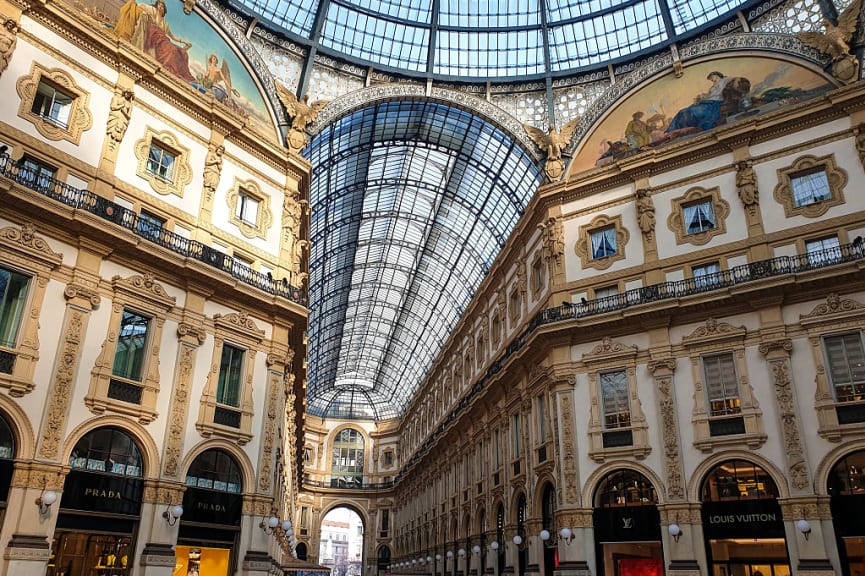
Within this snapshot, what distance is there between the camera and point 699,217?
91.4ft

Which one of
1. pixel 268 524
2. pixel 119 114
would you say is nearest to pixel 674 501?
pixel 268 524

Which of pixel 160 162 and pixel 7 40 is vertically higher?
pixel 7 40

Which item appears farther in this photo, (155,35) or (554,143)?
(554,143)

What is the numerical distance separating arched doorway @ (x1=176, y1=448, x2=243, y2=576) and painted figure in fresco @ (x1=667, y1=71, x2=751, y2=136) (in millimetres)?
24058

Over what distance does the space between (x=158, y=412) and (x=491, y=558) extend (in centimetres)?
2054

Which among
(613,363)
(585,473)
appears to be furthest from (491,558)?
(613,363)

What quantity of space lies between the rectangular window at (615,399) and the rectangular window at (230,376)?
14.7 m

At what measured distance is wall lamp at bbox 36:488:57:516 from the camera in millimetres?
18031

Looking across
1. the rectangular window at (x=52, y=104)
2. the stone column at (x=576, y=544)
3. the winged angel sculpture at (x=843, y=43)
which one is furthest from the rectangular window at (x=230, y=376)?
the winged angel sculpture at (x=843, y=43)

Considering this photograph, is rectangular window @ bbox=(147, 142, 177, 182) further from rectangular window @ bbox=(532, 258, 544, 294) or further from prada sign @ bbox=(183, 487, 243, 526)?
rectangular window @ bbox=(532, 258, 544, 294)

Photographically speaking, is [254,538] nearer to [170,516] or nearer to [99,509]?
[170,516]

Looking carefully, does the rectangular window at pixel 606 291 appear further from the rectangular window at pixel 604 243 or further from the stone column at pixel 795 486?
the stone column at pixel 795 486

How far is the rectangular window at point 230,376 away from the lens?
24.4 metres

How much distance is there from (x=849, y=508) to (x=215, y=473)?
21.5m
